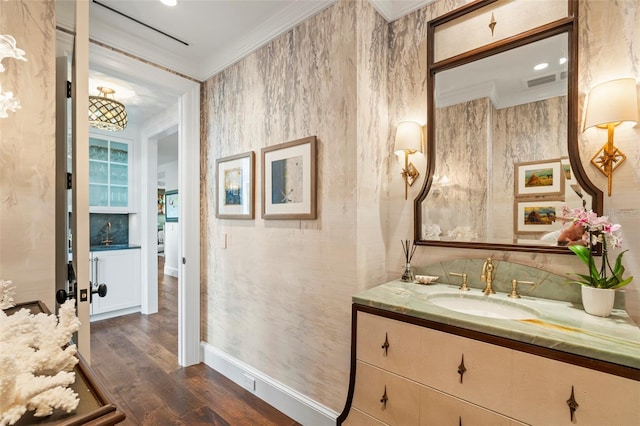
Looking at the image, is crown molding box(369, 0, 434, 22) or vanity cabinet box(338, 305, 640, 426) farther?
crown molding box(369, 0, 434, 22)

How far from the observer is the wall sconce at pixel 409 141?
1.84m

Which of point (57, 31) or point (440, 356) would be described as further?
point (57, 31)

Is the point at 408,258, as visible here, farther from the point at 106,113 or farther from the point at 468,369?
the point at 106,113

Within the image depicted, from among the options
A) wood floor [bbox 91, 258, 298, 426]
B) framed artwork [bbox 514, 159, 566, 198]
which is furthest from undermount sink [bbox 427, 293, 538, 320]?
wood floor [bbox 91, 258, 298, 426]

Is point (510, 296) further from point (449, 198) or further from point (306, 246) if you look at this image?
point (306, 246)

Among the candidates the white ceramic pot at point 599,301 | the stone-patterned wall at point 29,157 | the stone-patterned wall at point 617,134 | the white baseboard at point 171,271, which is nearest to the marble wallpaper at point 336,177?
the stone-patterned wall at point 617,134

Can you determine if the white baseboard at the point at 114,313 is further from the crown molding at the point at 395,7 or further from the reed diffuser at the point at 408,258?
the crown molding at the point at 395,7

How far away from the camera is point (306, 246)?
78.6 inches

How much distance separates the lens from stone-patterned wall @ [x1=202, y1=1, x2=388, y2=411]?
1.78 metres

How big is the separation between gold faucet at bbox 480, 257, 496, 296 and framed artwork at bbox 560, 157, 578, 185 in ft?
1.73

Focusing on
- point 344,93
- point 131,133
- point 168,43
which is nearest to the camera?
point 344,93

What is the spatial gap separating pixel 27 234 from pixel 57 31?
3.60 feet

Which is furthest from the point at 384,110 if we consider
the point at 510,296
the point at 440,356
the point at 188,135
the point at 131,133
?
the point at 131,133

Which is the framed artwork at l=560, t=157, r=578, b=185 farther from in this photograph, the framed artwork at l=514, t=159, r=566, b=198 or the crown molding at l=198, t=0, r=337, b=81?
the crown molding at l=198, t=0, r=337, b=81
